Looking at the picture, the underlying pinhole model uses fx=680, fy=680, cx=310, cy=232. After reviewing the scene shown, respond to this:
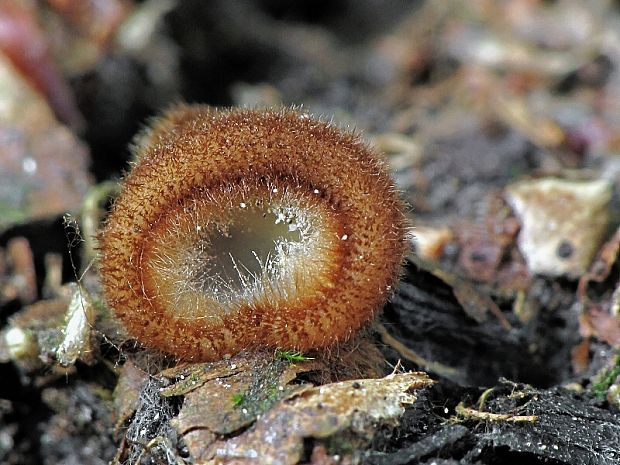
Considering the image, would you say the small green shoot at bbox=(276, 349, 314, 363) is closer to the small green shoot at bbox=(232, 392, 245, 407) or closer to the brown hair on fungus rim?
the brown hair on fungus rim

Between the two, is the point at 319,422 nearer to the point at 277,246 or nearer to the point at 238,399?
the point at 238,399

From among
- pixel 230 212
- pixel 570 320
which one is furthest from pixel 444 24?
pixel 230 212

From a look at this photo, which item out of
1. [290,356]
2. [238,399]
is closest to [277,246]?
[290,356]

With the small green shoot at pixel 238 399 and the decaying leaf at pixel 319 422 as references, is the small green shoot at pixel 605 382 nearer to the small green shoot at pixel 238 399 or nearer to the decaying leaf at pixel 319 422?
the decaying leaf at pixel 319 422

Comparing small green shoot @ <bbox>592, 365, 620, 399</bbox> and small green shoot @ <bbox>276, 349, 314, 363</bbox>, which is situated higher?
small green shoot @ <bbox>276, 349, 314, 363</bbox>

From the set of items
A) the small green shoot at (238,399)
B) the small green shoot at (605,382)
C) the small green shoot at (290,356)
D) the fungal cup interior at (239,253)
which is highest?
the fungal cup interior at (239,253)

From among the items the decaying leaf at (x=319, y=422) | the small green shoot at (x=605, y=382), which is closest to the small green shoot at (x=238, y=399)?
the decaying leaf at (x=319, y=422)

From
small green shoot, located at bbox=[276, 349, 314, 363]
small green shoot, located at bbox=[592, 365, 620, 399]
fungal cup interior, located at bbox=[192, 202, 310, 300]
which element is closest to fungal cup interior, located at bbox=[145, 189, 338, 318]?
fungal cup interior, located at bbox=[192, 202, 310, 300]
